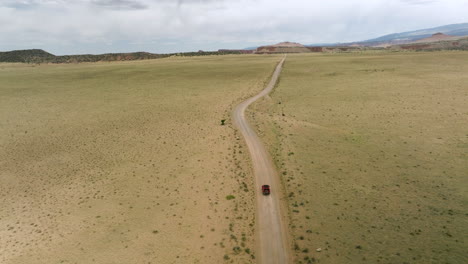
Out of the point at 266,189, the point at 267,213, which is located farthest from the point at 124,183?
the point at 267,213

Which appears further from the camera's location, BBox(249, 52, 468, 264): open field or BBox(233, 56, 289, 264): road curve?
BBox(249, 52, 468, 264): open field

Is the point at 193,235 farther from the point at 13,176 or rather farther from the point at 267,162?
the point at 13,176

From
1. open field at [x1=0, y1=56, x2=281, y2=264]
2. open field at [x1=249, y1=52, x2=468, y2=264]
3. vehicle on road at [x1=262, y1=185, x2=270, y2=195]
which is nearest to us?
open field at [x1=249, y1=52, x2=468, y2=264]

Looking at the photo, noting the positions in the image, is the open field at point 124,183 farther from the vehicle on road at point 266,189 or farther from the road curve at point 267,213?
the vehicle on road at point 266,189

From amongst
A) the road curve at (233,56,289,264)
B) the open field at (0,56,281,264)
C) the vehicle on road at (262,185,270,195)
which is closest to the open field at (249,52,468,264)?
the road curve at (233,56,289,264)

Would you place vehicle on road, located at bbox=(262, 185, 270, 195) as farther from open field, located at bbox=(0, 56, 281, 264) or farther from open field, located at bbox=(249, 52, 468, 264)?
open field, located at bbox=(249, 52, 468, 264)

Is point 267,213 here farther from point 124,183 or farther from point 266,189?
point 124,183

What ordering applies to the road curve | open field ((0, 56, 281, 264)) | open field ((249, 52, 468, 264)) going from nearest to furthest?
1. the road curve
2. open field ((249, 52, 468, 264))
3. open field ((0, 56, 281, 264))
